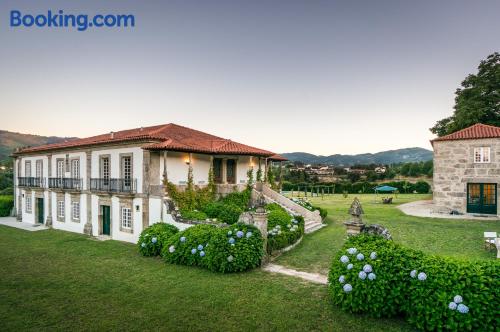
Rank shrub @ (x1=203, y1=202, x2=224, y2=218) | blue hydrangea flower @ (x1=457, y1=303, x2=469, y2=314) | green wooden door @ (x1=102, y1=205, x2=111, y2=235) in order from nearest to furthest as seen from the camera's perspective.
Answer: blue hydrangea flower @ (x1=457, y1=303, x2=469, y2=314)
shrub @ (x1=203, y1=202, x2=224, y2=218)
green wooden door @ (x1=102, y1=205, x2=111, y2=235)

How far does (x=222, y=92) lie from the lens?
24312mm

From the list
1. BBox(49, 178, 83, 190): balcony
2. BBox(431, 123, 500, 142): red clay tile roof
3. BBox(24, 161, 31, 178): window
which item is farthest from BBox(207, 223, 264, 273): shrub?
BBox(24, 161, 31, 178): window

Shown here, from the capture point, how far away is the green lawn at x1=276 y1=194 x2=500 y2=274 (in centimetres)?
1066

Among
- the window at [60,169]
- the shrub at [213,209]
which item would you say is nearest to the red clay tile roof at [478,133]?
the shrub at [213,209]

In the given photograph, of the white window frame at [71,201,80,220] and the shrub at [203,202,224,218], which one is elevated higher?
the shrub at [203,202,224,218]

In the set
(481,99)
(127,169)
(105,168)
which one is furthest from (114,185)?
(481,99)

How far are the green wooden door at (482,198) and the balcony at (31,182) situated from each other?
3448 centimetres

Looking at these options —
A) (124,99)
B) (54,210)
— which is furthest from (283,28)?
(54,210)

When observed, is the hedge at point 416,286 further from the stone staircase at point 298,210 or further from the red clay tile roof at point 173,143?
the red clay tile roof at point 173,143

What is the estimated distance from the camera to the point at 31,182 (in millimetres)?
23688

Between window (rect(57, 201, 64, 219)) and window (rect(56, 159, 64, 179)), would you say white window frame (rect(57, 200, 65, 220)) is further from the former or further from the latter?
window (rect(56, 159, 64, 179))

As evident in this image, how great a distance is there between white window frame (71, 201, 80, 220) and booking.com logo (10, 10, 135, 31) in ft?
38.3

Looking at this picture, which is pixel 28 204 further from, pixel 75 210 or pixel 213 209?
pixel 213 209

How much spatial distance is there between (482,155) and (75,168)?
3020 centimetres
